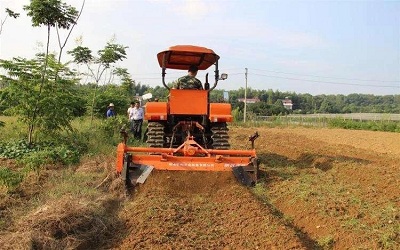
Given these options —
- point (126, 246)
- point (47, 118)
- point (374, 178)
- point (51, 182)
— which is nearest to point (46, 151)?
point (47, 118)

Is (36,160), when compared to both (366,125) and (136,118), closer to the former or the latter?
(136,118)

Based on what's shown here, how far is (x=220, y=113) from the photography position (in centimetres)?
763

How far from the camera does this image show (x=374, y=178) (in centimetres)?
702

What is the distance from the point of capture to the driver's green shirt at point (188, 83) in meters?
7.91

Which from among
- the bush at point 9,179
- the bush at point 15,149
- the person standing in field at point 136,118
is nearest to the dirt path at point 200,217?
the bush at point 9,179

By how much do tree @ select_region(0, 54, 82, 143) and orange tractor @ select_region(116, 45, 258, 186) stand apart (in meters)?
3.05

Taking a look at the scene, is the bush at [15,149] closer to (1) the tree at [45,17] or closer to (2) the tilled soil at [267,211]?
(1) the tree at [45,17]

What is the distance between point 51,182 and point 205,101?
9.99 ft

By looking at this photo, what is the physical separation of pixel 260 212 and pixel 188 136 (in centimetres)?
252

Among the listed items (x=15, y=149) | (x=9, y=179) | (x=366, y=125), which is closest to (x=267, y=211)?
(x=9, y=179)

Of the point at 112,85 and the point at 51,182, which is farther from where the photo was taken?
the point at 112,85

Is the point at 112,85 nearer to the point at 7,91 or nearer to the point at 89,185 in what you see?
Answer: the point at 7,91

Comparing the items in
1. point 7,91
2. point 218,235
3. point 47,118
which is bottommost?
point 218,235

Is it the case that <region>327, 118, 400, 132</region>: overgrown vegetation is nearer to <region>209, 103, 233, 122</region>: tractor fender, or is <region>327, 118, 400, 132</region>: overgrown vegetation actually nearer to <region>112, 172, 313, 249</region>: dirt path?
<region>209, 103, 233, 122</region>: tractor fender
